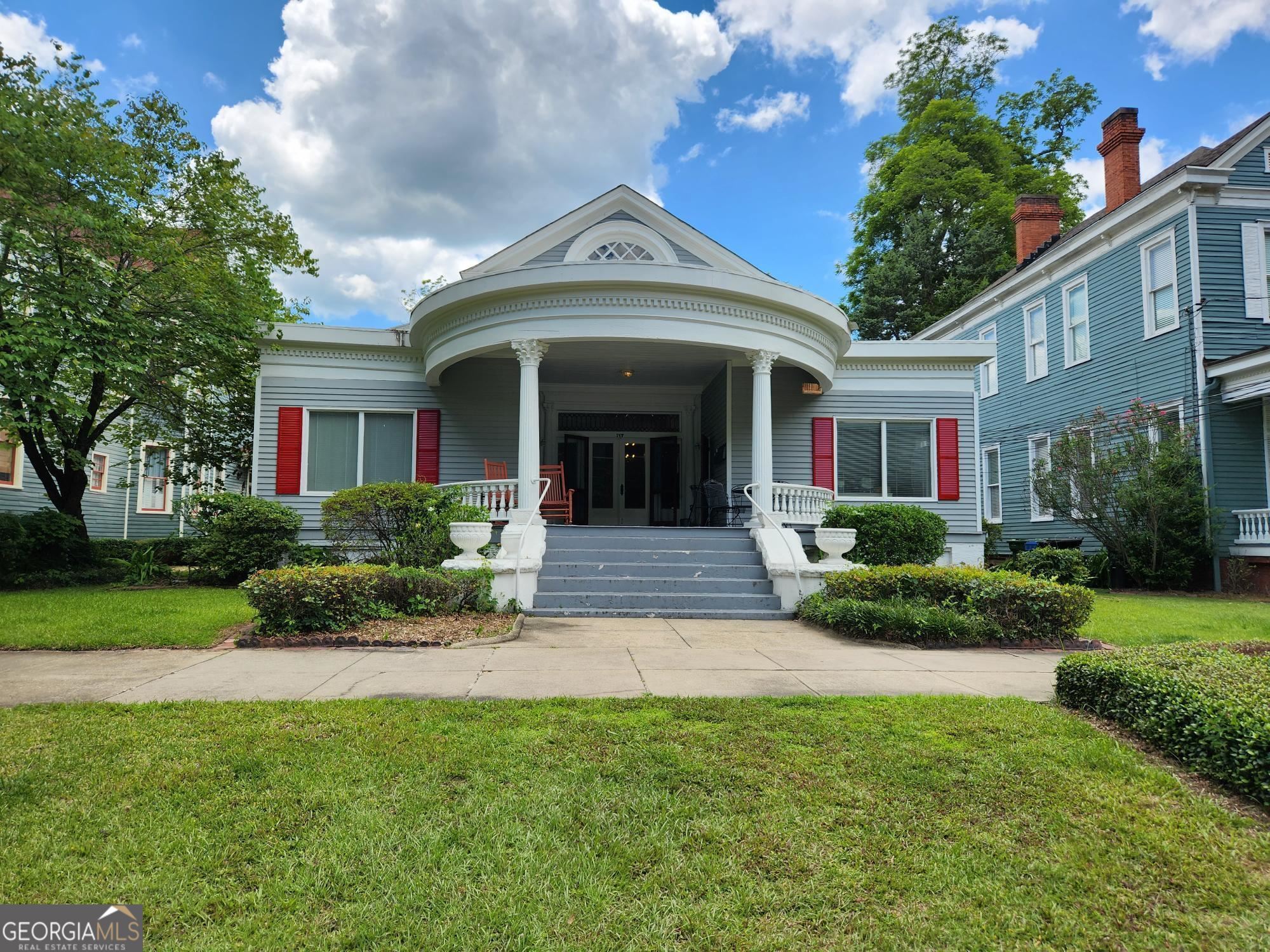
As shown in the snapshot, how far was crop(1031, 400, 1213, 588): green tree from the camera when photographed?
506 inches

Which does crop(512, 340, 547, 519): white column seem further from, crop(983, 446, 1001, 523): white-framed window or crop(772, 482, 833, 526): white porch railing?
crop(983, 446, 1001, 523): white-framed window

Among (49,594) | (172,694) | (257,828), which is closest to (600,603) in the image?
(172,694)

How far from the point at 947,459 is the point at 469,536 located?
31.3 feet

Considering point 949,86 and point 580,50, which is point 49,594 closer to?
point 580,50

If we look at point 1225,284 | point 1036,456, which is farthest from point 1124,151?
point 1036,456

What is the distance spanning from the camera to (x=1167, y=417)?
13547 millimetres

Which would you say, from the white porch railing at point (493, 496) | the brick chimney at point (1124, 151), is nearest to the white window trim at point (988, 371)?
the brick chimney at point (1124, 151)

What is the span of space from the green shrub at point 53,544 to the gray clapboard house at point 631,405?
306cm

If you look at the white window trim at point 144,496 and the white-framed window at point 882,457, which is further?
the white window trim at point 144,496

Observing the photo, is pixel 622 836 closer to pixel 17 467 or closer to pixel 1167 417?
pixel 1167 417

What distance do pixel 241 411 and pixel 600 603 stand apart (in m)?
10.4

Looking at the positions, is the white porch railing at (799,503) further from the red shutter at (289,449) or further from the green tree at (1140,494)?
the red shutter at (289,449)

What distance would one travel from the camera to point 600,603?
8898 mm

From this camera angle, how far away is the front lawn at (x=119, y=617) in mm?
6328
